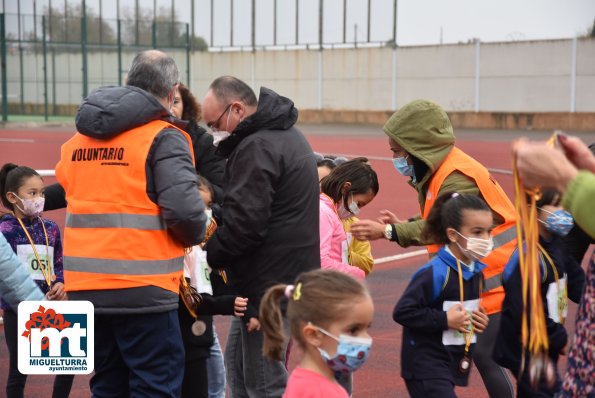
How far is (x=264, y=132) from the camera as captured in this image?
482 cm

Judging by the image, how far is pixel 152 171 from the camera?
14.2 ft

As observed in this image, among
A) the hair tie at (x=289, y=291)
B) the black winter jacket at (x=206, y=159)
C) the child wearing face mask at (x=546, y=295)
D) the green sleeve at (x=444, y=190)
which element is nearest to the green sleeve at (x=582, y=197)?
the hair tie at (x=289, y=291)

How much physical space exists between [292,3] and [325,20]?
2224mm

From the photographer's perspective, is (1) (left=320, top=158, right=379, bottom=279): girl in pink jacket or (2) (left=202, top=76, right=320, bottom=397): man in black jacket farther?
(1) (left=320, top=158, right=379, bottom=279): girl in pink jacket

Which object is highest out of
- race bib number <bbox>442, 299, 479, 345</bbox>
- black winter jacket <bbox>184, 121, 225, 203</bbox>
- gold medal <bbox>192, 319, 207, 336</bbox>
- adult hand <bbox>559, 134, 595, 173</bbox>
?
adult hand <bbox>559, 134, 595, 173</bbox>

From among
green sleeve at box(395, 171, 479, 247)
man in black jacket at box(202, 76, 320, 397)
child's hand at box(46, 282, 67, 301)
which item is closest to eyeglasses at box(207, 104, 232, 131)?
man in black jacket at box(202, 76, 320, 397)

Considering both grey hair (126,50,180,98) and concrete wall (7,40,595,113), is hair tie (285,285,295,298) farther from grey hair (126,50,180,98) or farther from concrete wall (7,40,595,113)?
concrete wall (7,40,595,113)

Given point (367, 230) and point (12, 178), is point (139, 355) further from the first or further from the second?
point (12, 178)

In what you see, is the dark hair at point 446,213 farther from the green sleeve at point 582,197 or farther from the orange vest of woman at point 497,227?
the green sleeve at point 582,197

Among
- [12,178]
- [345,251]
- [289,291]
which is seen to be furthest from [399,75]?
[289,291]

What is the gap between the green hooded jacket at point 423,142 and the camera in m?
5.24

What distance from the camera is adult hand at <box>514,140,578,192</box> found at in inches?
114

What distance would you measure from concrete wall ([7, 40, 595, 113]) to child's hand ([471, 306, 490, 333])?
1334 inches

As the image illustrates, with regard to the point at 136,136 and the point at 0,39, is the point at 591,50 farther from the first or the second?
the point at 136,136
